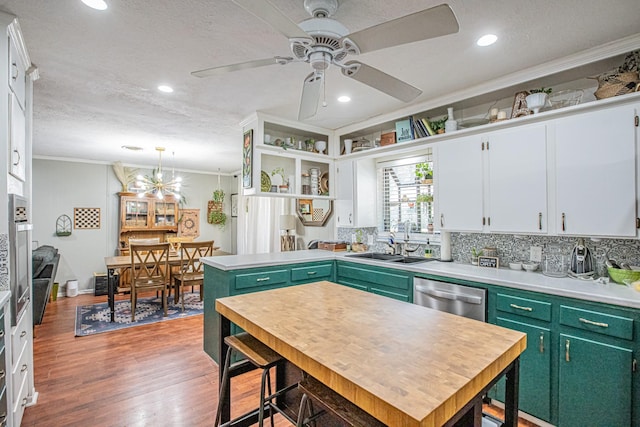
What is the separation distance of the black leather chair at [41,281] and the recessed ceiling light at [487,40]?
190 inches

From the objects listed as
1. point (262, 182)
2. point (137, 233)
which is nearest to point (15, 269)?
point (262, 182)

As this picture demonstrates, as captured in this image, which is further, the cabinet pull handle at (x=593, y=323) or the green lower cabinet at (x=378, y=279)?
the green lower cabinet at (x=378, y=279)

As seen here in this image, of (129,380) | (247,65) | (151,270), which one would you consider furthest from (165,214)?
(247,65)

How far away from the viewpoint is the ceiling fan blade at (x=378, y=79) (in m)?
1.72

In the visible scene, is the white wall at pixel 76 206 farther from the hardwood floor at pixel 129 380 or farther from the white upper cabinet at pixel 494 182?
the white upper cabinet at pixel 494 182

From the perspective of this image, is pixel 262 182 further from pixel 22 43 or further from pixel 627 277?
pixel 627 277

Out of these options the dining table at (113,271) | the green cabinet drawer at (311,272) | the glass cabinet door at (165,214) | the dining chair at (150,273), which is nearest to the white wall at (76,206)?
the glass cabinet door at (165,214)

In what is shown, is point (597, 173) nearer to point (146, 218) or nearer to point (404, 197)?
point (404, 197)

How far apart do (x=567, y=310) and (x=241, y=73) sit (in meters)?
2.76

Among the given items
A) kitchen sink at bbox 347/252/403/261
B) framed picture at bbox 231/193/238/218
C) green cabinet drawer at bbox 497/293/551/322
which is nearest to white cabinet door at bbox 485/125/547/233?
green cabinet drawer at bbox 497/293/551/322

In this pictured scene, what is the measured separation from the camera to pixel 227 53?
2.21m

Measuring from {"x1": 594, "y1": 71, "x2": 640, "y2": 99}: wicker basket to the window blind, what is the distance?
1.46 meters

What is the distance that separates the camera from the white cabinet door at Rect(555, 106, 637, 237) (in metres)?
2.05

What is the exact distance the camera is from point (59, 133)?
13.9 ft
